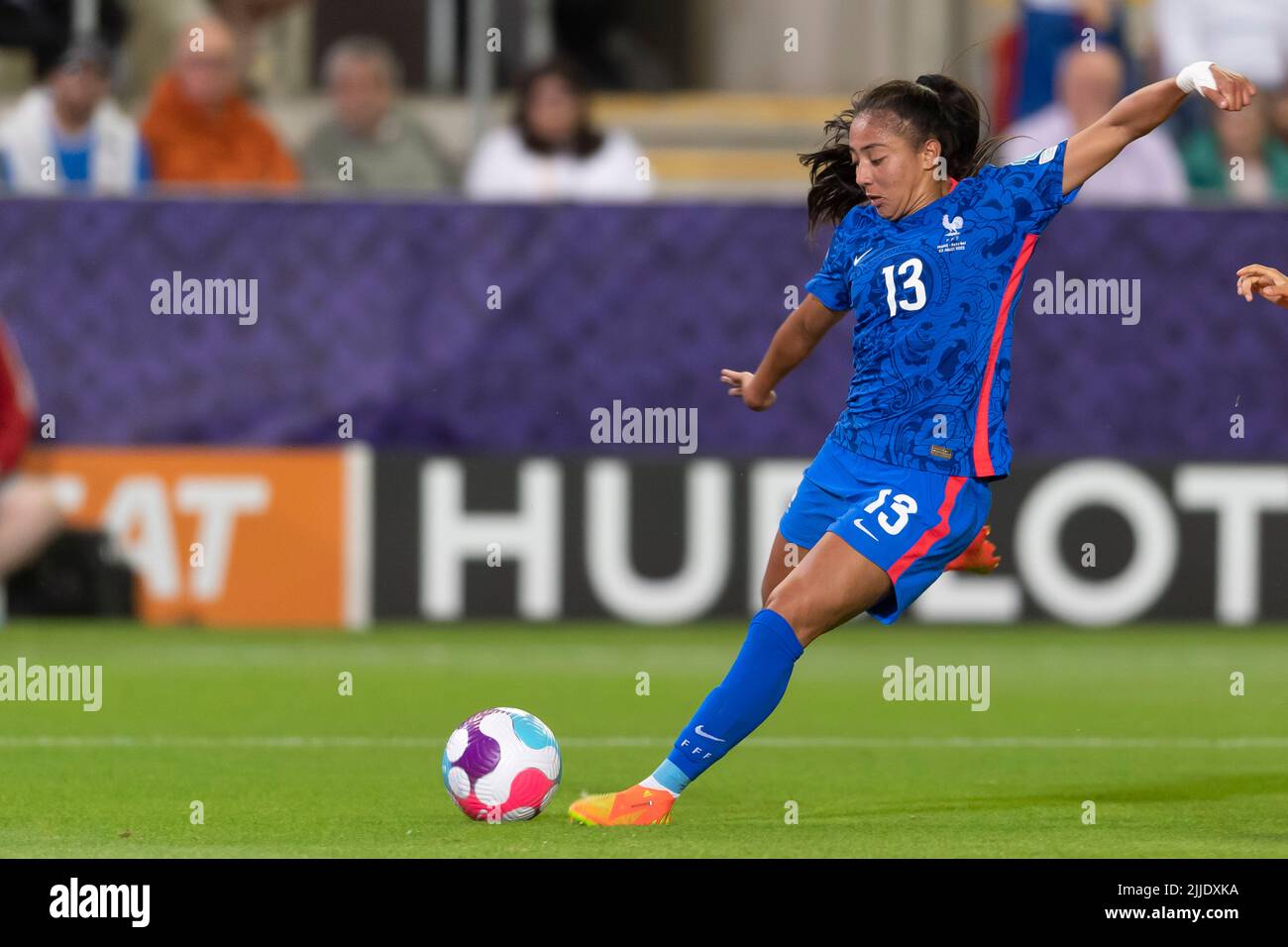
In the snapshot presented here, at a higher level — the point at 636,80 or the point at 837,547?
the point at 636,80

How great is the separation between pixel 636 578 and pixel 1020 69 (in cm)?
390

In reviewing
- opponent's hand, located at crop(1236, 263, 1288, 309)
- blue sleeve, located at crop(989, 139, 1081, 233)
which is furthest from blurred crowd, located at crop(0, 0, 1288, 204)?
opponent's hand, located at crop(1236, 263, 1288, 309)

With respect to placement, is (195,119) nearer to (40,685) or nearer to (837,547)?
(40,685)

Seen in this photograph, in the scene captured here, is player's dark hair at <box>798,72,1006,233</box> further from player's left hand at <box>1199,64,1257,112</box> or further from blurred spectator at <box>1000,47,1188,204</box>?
blurred spectator at <box>1000,47,1188,204</box>

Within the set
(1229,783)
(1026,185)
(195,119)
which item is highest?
(195,119)

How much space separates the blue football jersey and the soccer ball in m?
1.22

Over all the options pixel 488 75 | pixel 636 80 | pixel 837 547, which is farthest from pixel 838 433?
pixel 636 80

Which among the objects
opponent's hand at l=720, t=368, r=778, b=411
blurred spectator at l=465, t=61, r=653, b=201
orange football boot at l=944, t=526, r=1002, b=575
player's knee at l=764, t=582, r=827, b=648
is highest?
blurred spectator at l=465, t=61, r=653, b=201

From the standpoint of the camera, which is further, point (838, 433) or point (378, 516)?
point (378, 516)

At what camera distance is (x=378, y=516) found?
40.9ft

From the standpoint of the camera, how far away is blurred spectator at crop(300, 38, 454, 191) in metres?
13.5

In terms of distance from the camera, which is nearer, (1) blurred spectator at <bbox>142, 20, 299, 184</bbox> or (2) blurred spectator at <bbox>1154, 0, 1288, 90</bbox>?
(1) blurred spectator at <bbox>142, 20, 299, 184</bbox>

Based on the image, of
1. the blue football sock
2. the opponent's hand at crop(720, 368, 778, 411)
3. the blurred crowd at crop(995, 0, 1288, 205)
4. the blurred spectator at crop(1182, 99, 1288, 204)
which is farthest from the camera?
the blurred spectator at crop(1182, 99, 1288, 204)

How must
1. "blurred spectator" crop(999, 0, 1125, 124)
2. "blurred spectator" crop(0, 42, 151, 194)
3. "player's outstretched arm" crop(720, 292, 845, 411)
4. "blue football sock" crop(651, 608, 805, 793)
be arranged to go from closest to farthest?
"blue football sock" crop(651, 608, 805, 793)
"player's outstretched arm" crop(720, 292, 845, 411)
"blurred spectator" crop(0, 42, 151, 194)
"blurred spectator" crop(999, 0, 1125, 124)
